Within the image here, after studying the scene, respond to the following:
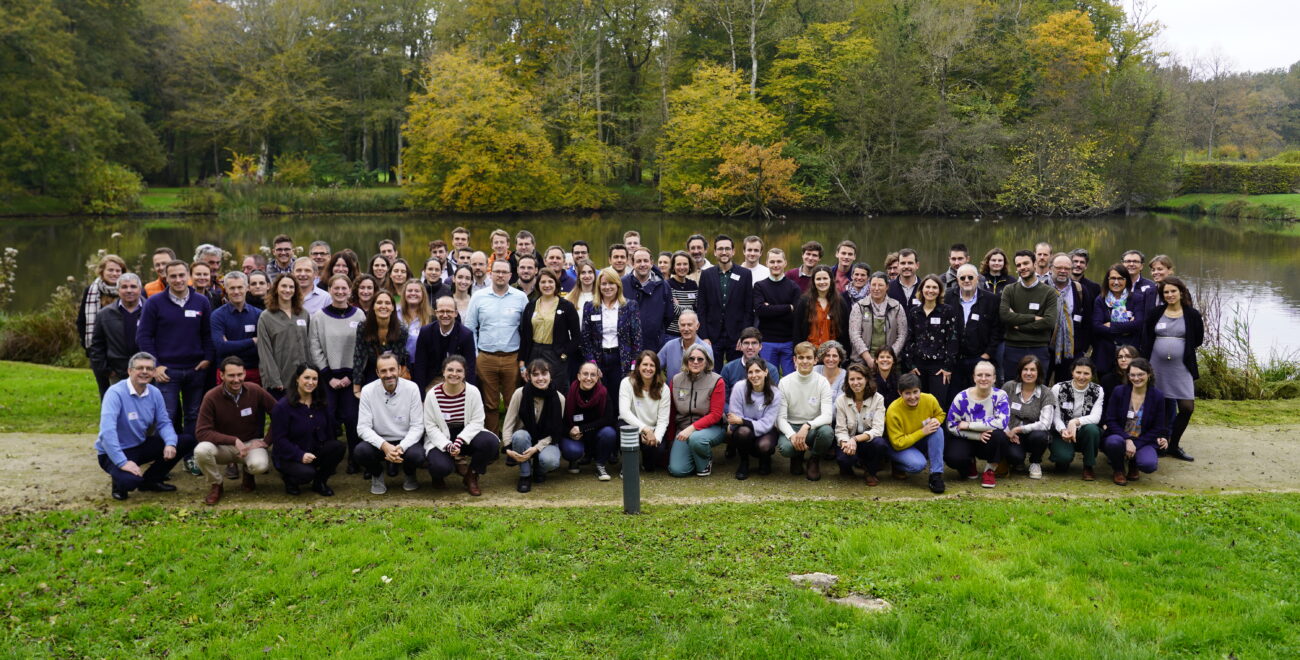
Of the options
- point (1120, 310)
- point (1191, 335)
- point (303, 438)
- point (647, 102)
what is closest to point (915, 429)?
point (1120, 310)

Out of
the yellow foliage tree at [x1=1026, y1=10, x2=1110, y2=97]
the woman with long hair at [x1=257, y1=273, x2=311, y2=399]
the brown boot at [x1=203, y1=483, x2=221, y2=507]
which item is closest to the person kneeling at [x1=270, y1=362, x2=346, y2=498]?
the woman with long hair at [x1=257, y1=273, x2=311, y2=399]

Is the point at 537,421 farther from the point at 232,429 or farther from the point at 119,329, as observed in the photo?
the point at 119,329

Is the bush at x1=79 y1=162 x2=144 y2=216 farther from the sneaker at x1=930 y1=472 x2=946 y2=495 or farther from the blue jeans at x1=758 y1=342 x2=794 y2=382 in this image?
the sneaker at x1=930 y1=472 x2=946 y2=495

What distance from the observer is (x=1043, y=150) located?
35344 mm

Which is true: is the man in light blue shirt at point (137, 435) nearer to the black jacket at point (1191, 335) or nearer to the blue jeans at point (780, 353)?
the blue jeans at point (780, 353)

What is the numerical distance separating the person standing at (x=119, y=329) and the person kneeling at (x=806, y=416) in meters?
5.57

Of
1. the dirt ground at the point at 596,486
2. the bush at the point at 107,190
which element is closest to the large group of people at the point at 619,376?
the dirt ground at the point at 596,486

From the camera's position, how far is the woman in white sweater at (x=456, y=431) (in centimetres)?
679

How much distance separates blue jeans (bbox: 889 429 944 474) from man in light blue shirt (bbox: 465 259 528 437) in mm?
3369

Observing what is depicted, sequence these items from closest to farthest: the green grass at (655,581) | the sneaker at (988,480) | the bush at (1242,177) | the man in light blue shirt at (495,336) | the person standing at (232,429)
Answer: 1. the green grass at (655,581)
2. the person standing at (232,429)
3. the sneaker at (988,480)
4. the man in light blue shirt at (495,336)
5. the bush at (1242,177)

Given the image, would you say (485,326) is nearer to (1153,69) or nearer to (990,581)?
(990,581)

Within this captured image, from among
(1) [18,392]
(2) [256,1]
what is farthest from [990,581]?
(2) [256,1]

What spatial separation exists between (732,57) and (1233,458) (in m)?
33.9

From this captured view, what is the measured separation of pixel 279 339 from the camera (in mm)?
7062
